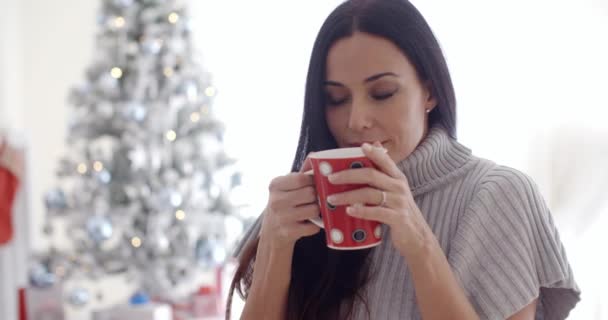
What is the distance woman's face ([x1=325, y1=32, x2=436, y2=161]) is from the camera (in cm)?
95

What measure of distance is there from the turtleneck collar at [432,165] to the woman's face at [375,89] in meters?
0.03

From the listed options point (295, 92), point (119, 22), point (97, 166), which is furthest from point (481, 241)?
point (295, 92)

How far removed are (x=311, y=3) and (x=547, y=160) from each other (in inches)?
66.3

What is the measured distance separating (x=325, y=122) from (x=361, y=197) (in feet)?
0.96

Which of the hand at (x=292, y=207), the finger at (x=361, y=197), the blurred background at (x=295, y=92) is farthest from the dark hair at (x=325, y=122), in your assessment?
the blurred background at (x=295, y=92)

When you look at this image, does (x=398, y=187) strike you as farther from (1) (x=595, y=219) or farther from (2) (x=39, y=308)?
(2) (x=39, y=308)

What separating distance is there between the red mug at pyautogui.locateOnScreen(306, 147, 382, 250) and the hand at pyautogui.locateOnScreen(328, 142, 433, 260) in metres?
0.01

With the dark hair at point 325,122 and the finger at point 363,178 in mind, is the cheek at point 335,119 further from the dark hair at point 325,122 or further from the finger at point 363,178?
the finger at point 363,178

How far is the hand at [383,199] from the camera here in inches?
30.8

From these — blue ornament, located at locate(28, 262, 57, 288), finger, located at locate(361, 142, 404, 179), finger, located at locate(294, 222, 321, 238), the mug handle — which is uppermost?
finger, located at locate(361, 142, 404, 179)

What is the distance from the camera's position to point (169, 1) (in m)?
3.12

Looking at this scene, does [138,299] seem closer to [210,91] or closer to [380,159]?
[210,91]

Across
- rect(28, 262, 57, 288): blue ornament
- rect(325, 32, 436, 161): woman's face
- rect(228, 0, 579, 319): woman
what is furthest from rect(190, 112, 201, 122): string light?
rect(325, 32, 436, 161): woman's face

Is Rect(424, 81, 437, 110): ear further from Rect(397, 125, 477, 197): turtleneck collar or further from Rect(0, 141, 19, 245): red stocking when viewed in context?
Rect(0, 141, 19, 245): red stocking
